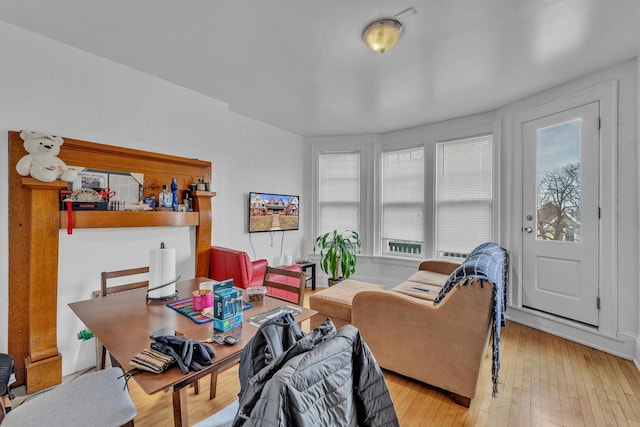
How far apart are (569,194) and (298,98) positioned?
299 centimetres

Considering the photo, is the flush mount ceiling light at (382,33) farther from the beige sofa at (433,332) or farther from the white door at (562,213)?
the white door at (562,213)

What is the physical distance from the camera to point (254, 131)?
4016mm

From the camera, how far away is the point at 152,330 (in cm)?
129

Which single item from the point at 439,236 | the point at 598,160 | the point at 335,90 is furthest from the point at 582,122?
the point at 335,90

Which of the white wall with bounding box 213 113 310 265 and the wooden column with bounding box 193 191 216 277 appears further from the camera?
the white wall with bounding box 213 113 310 265

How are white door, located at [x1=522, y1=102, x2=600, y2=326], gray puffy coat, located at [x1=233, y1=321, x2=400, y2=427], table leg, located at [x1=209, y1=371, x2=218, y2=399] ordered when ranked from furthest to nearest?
white door, located at [x1=522, y1=102, x2=600, y2=326], table leg, located at [x1=209, y1=371, x2=218, y2=399], gray puffy coat, located at [x1=233, y1=321, x2=400, y2=427]

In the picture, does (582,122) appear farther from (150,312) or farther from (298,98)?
(150,312)

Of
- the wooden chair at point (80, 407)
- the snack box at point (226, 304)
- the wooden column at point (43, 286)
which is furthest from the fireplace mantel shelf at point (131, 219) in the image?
the snack box at point (226, 304)

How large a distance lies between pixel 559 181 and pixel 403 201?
192cm

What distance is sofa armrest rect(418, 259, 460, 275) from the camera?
11.2 feet

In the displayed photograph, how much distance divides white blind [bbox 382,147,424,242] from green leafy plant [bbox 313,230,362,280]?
0.64m

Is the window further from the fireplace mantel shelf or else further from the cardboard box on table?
the cardboard box on table

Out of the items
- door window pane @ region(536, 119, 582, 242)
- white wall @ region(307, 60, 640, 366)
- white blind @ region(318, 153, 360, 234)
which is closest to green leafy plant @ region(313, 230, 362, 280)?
white blind @ region(318, 153, 360, 234)

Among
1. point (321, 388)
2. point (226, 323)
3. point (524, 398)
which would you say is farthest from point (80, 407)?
point (524, 398)
